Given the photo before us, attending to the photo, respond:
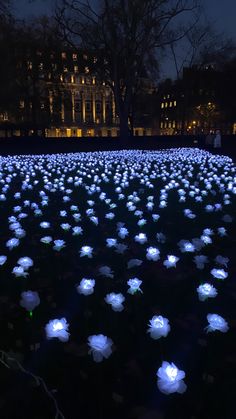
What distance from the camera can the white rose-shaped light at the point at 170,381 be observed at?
5.03ft

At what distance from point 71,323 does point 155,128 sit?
87.8 metres

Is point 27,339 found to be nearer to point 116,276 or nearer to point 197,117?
point 116,276

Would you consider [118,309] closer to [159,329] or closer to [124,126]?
[159,329]

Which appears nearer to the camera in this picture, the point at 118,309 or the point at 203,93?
the point at 118,309

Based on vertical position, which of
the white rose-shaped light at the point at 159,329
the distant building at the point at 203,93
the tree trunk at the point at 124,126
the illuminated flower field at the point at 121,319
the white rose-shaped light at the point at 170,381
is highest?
the distant building at the point at 203,93

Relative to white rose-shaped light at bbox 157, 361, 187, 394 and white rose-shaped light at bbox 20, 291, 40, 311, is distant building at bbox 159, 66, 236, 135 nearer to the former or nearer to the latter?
white rose-shaped light at bbox 20, 291, 40, 311

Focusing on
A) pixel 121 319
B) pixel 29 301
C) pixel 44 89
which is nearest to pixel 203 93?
pixel 44 89

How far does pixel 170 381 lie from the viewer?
155 centimetres

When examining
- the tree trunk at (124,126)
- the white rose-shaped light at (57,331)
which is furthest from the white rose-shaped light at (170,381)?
the tree trunk at (124,126)

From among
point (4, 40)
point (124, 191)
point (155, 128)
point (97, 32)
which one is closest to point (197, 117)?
point (155, 128)

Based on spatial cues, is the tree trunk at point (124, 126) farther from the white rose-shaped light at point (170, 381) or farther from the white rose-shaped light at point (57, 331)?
the white rose-shaped light at point (170, 381)

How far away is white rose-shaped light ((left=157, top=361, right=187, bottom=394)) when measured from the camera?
1.53m

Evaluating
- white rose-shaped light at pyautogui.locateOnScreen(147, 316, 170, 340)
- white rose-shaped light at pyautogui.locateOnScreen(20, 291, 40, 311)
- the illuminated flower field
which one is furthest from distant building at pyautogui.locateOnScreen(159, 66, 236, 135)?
white rose-shaped light at pyautogui.locateOnScreen(147, 316, 170, 340)

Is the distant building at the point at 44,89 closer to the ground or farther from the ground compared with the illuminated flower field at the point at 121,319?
farther from the ground
